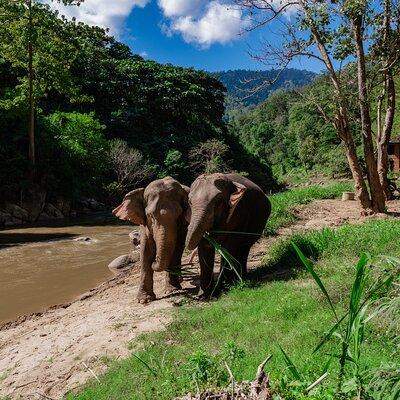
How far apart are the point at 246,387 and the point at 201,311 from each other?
166 inches

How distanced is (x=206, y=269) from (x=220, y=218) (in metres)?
0.84

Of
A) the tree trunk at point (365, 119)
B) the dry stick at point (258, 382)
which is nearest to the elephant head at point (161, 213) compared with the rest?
the dry stick at point (258, 382)

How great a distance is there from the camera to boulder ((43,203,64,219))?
92.5 feet

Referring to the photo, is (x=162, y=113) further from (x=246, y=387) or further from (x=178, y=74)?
(x=246, y=387)

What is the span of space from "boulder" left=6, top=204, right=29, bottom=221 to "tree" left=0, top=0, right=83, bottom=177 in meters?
2.23

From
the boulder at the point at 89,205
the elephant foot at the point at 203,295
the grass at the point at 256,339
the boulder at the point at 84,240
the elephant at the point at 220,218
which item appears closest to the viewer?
the grass at the point at 256,339

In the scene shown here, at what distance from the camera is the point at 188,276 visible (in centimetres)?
976

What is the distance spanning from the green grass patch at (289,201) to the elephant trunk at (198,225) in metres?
5.44

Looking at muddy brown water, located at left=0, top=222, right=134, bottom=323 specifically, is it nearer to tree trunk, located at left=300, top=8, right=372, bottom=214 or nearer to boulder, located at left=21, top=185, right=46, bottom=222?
boulder, located at left=21, top=185, right=46, bottom=222

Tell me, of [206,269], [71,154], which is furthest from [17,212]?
[206,269]

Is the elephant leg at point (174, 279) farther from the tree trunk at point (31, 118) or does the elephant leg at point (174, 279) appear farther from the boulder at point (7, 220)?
the tree trunk at point (31, 118)

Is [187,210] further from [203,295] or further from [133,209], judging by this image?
[203,295]

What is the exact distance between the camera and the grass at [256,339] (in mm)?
3904

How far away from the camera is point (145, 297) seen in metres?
8.42
